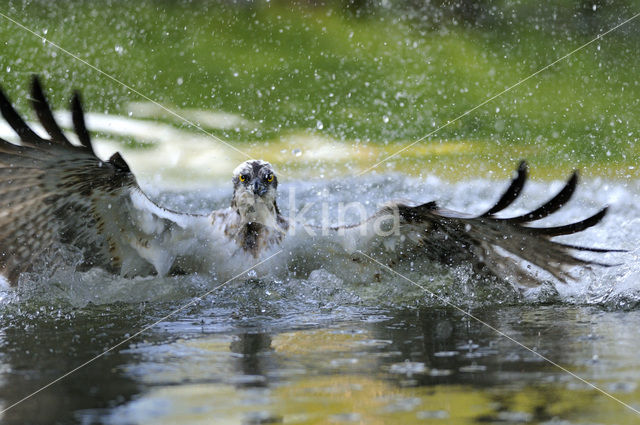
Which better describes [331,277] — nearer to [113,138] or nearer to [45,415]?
[45,415]

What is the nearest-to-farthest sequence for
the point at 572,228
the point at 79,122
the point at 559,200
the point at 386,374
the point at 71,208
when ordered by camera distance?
the point at 386,374
the point at 79,122
the point at 559,200
the point at 572,228
the point at 71,208

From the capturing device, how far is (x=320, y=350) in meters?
3.32

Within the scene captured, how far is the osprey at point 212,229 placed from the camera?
4.48 m

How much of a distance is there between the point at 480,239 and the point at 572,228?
0.58 m

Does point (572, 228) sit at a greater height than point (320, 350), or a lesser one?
greater

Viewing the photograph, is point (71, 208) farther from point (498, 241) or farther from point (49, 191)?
point (498, 241)

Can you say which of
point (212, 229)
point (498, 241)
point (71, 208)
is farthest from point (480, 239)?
point (71, 208)

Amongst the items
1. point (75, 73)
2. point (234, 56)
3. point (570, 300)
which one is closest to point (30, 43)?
point (75, 73)

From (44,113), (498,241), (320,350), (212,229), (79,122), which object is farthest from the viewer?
(212,229)

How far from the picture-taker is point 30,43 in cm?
969

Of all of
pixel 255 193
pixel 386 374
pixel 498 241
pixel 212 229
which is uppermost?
pixel 255 193

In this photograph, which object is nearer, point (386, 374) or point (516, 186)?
point (386, 374)

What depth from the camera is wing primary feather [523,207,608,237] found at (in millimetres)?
4453

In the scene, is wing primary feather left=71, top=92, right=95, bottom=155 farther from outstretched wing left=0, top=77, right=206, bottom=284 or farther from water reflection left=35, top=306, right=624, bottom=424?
water reflection left=35, top=306, right=624, bottom=424
